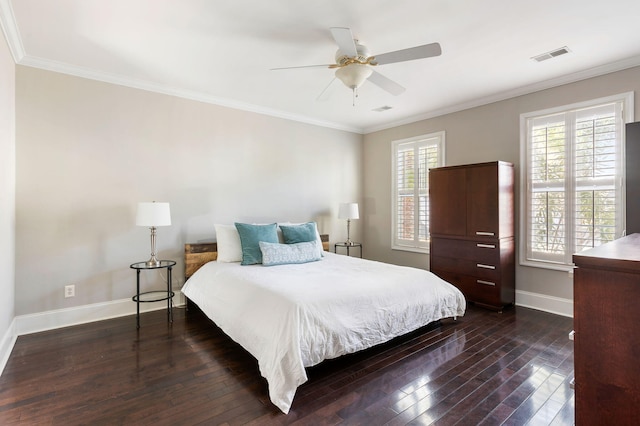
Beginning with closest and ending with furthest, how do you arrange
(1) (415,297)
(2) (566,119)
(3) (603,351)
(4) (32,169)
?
(3) (603,351), (1) (415,297), (4) (32,169), (2) (566,119)

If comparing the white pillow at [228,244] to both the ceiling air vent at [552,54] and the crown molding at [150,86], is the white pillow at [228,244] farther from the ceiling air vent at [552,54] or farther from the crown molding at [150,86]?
the ceiling air vent at [552,54]

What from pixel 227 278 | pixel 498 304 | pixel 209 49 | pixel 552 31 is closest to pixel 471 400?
pixel 498 304

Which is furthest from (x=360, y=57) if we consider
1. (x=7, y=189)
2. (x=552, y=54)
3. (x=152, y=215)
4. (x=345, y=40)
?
(x=7, y=189)

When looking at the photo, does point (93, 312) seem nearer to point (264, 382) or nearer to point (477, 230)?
point (264, 382)

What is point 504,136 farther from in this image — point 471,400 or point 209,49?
point 209,49

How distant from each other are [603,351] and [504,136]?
3783mm

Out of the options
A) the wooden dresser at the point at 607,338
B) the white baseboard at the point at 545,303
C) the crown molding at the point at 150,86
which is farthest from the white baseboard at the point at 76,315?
the white baseboard at the point at 545,303

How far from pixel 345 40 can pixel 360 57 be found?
1.06ft

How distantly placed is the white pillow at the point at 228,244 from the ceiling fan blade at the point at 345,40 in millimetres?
2391

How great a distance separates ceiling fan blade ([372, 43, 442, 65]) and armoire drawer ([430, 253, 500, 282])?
255 cm

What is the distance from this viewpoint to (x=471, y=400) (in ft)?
6.63

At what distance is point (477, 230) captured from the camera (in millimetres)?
3859

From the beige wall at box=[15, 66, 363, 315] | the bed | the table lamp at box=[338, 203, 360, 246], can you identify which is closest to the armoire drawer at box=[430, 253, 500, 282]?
the bed

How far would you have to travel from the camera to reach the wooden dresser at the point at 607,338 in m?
0.88
